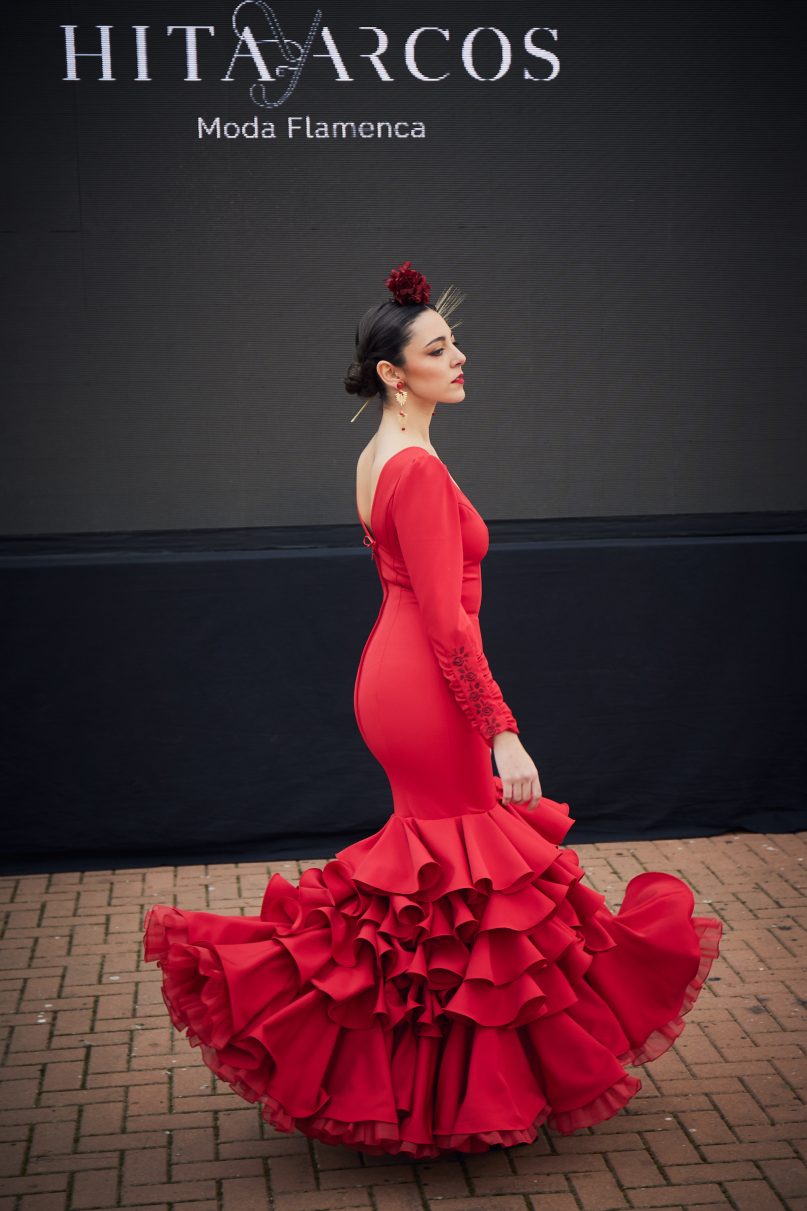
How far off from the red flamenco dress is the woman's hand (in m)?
0.04

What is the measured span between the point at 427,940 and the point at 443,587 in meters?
0.81

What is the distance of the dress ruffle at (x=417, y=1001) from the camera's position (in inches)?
130

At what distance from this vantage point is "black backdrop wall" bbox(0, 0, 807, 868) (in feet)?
17.7

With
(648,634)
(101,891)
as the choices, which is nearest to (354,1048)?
(101,891)

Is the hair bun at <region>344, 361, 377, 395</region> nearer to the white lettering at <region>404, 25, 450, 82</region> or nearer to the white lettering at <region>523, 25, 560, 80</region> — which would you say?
the white lettering at <region>404, 25, 450, 82</region>

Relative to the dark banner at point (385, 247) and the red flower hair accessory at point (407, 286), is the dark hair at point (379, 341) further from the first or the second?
the dark banner at point (385, 247)

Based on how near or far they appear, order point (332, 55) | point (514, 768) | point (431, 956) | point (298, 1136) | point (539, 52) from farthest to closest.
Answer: point (539, 52) → point (332, 55) → point (298, 1136) → point (431, 956) → point (514, 768)

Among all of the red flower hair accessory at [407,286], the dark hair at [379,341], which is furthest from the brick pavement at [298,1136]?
the red flower hair accessory at [407,286]

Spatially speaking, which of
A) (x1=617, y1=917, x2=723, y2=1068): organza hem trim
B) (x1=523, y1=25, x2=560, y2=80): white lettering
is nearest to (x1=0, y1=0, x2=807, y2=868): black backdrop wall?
(x1=523, y1=25, x2=560, y2=80): white lettering

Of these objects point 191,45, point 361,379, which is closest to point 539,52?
point 191,45

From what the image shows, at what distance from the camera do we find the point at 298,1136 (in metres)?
3.69

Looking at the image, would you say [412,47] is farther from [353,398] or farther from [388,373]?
[388,373]

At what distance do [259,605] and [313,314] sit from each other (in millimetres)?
1125

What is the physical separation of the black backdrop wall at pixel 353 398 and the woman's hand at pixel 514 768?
7.91 feet
